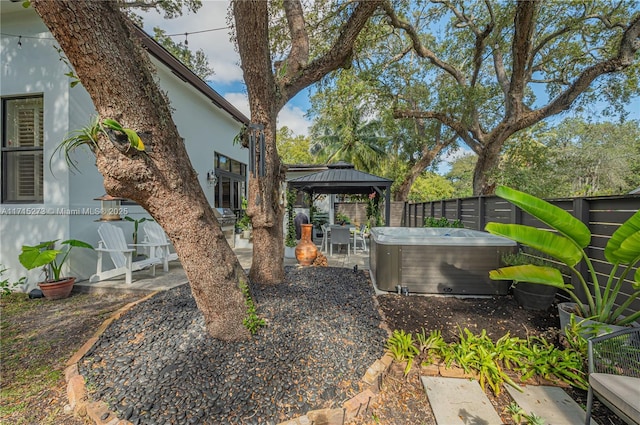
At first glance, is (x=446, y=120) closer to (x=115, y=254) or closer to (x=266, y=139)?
(x=266, y=139)

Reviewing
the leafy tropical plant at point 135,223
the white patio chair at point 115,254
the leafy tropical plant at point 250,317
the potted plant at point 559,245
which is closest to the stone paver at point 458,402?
the potted plant at point 559,245

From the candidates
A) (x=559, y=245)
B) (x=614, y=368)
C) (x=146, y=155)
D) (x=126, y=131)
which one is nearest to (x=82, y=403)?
(x=146, y=155)

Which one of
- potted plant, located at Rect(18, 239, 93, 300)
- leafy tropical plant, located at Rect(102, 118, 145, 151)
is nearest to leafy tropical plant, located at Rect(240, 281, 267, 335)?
leafy tropical plant, located at Rect(102, 118, 145, 151)

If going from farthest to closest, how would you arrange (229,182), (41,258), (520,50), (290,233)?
(229,182) < (520,50) < (290,233) < (41,258)

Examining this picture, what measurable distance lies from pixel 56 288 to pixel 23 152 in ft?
8.37

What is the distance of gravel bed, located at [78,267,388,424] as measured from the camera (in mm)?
1703

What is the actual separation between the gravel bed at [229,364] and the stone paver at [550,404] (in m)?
1.11

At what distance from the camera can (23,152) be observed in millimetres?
4453

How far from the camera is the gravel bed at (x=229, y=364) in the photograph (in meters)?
1.70

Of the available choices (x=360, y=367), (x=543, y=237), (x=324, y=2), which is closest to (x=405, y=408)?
(x=360, y=367)

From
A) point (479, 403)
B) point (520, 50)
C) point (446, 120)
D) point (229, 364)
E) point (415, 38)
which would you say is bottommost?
point (479, 403)

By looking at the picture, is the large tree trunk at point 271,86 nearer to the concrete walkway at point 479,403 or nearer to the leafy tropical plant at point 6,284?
the concrete walkway at point 479,403

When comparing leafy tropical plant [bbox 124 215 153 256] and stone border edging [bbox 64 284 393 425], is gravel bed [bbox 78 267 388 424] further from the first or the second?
leafy tropical plant [bbox 124 215 153 256]

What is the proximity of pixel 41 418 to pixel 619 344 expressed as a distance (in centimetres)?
418
